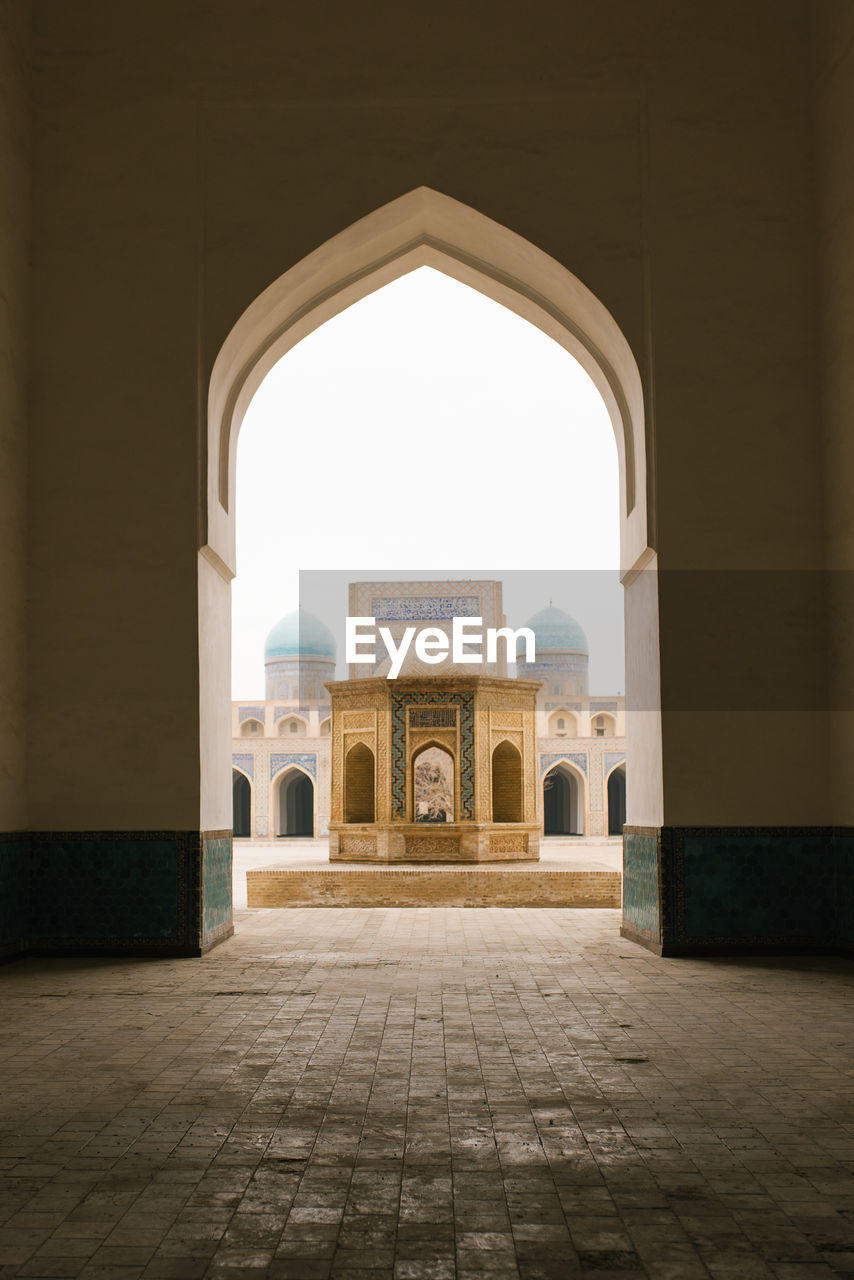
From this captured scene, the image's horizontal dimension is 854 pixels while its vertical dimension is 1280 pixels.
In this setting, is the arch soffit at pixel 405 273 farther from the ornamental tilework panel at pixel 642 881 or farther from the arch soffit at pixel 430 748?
the arch soffit at pixel 430 748

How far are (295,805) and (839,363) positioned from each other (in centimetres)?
2220

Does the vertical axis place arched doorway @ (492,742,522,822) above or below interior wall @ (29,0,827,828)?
below

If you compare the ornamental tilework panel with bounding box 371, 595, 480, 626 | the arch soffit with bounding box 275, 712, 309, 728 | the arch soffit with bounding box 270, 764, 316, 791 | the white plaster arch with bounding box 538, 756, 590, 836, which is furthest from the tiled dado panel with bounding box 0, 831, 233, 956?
the arch soffit with bounding box 275, 712, 309, 728

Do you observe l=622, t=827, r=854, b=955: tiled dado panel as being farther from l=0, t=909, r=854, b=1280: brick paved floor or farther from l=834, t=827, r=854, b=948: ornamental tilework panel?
l=0, t=909, r=854, b=1280: brick paved floor

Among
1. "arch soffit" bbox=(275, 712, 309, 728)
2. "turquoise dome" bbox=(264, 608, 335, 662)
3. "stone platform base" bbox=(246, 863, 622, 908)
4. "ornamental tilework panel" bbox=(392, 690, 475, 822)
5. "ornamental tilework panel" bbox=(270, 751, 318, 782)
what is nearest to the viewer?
"stone platform base" bbox=(246, 863, 622, 908)

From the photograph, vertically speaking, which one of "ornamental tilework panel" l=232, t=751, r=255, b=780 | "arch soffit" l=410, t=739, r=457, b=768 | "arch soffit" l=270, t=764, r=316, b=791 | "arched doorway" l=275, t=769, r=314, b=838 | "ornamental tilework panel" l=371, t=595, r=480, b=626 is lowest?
"arched doorway" l=275, t=769, r=314, b=838

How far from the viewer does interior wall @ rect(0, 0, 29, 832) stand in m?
4.97

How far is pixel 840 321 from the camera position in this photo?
5035 millimetres

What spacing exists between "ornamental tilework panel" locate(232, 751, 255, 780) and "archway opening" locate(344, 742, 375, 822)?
10370mm

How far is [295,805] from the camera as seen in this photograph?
85.7 ft

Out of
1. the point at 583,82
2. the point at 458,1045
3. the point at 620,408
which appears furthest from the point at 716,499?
the point at 458,1045

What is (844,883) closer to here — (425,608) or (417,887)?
(417,887)

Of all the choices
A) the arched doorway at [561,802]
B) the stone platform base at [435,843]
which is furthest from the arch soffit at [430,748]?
the arched doorway at [561,802]

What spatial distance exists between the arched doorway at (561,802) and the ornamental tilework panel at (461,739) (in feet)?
39.2
